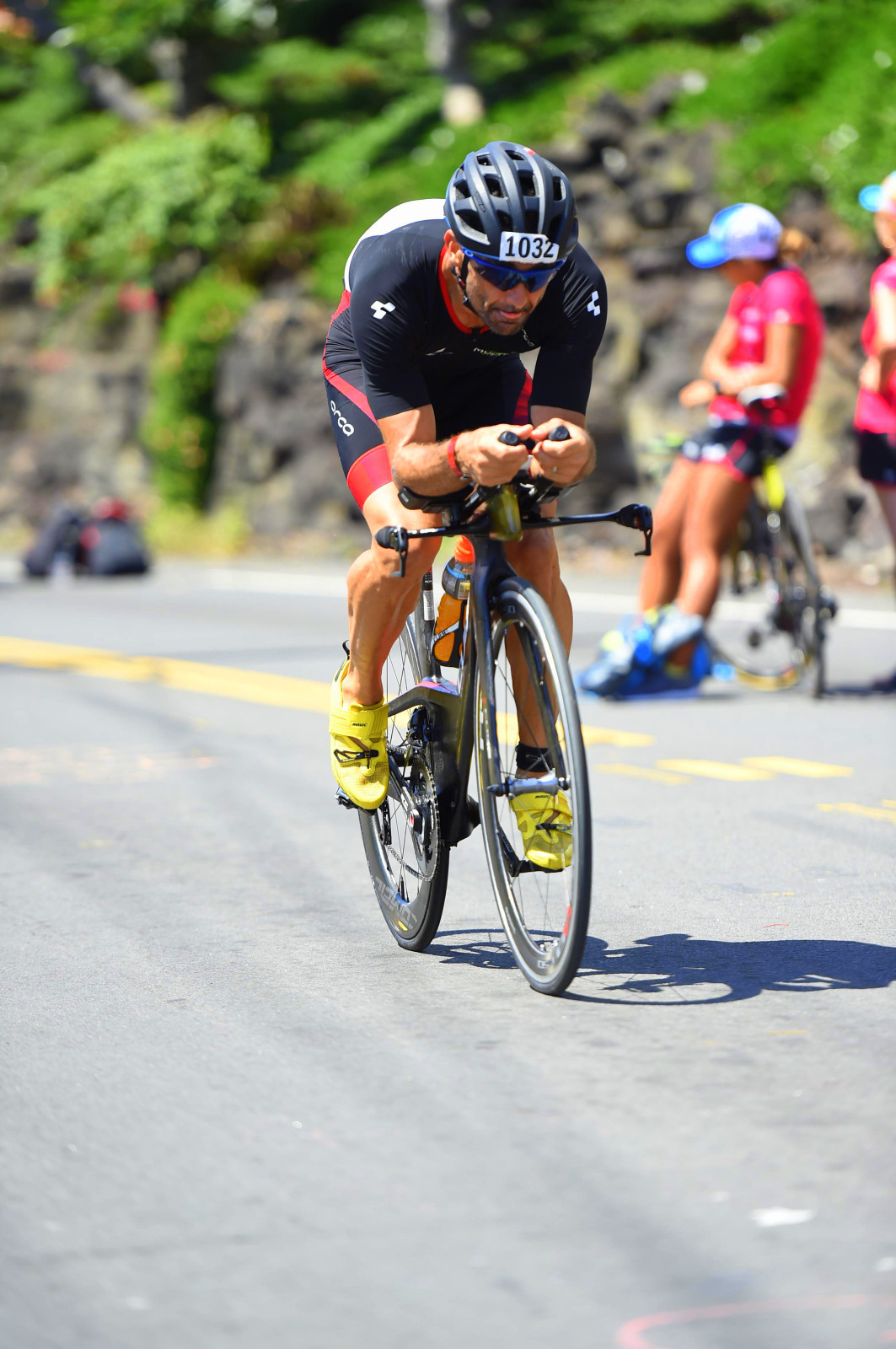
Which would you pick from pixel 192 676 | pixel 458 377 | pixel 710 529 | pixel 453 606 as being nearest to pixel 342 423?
pixel 458 377

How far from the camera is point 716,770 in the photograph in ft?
24.7

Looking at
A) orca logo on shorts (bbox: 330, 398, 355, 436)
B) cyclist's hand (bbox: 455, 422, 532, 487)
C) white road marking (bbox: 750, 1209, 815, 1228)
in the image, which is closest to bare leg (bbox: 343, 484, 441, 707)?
orca logo on shorts (bbox: 330, 398, 355, 436)

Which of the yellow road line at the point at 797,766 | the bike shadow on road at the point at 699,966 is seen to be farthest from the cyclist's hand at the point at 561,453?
the yellow road line at the point at 797,766

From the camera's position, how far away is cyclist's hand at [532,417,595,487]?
13.4 ft

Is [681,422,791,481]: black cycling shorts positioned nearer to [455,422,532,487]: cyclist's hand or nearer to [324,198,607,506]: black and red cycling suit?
[324,198,607,506]: black and red cycling suit

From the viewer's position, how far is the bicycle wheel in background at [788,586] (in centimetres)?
932

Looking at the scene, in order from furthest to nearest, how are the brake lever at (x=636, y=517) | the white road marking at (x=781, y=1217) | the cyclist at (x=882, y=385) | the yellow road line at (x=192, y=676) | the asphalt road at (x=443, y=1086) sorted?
the yellow road line at (x=192, y=676), the cyclist at (x=882, y=385), the brake lever at (x=636, y=517), the white road marking at (x=781, y=1217), the asphalt road at (x=443, y=1086)

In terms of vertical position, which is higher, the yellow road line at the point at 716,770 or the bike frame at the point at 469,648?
the bike frame at the point at 469,648

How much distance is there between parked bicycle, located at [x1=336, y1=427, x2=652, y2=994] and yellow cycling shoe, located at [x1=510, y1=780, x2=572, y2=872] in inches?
0.9

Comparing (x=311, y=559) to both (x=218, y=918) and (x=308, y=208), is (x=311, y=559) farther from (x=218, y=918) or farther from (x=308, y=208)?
(x=218, y=918)

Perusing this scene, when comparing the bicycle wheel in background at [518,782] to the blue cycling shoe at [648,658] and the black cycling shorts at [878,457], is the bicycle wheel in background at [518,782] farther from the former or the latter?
the black cycling shorts at [878,457]

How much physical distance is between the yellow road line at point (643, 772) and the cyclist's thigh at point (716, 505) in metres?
2.04

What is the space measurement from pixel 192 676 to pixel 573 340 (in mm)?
7135

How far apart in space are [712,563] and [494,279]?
541cm
